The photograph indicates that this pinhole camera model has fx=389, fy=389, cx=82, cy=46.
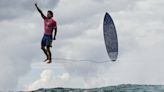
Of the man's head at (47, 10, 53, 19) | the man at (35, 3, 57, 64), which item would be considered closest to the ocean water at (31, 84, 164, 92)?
the man at (35, 3, 57, 64)

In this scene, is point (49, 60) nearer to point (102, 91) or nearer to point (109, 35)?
point (102, 91)

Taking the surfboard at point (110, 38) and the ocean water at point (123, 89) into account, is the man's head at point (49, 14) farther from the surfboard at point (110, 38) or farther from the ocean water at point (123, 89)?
the surfboard at point (110, 38)

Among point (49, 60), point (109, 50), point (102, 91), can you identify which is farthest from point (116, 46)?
point (49, 60)

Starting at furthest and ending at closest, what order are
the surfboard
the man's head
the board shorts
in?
the surfboard → the board shorts → the man's head

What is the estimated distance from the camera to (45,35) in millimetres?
24859

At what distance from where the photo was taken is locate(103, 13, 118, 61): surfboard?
32.8 m

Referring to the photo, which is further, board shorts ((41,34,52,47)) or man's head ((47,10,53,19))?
board shorts ((41,34,52,47))

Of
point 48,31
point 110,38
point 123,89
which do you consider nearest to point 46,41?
point 48,31

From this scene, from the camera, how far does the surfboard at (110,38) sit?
107 ft

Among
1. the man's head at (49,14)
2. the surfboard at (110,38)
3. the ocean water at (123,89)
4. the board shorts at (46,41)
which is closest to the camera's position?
the man's head at (49,14)

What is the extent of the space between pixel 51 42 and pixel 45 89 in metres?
5.11

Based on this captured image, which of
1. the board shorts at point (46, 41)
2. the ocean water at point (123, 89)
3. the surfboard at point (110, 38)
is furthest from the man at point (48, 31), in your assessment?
the surfboard at point (110, 38)

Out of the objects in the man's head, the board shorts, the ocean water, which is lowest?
the ocean water

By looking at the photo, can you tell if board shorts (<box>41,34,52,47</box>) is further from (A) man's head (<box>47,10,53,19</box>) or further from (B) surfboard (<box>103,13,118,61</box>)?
(B) surfboard (<box>103,13,118,61</box>)
